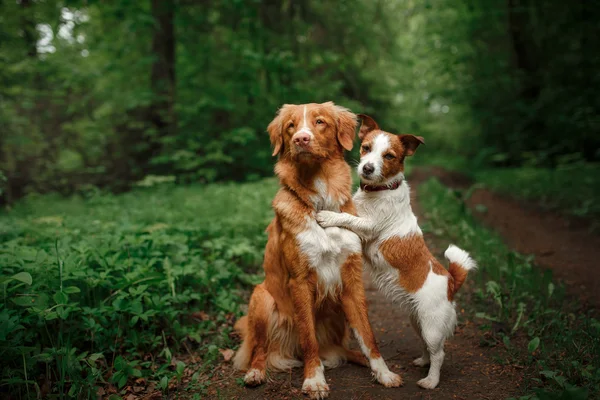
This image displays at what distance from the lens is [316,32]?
435 inches

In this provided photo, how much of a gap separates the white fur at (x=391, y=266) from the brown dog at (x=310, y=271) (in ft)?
0.43

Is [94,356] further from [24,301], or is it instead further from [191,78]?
[191,78]

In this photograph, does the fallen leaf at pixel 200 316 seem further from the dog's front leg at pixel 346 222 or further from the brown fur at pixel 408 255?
the brown fur at pixel 408 255

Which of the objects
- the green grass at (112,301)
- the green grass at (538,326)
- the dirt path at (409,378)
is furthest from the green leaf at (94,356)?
the green grass at (538,326)

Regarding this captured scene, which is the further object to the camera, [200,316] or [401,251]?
[200,316]

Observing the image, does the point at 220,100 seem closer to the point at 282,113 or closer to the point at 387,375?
the point at 282,113

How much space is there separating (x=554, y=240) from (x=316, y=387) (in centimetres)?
547

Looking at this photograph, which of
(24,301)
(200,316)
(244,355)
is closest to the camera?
(24,301)

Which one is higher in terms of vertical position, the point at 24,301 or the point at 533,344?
the point at 24,301

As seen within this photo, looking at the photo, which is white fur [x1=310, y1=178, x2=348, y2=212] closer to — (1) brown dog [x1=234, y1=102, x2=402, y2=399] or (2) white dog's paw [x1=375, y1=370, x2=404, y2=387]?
(1) brown dog [x1=234, y1=102, x2=402, y2=399]

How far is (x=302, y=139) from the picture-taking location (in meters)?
2.72

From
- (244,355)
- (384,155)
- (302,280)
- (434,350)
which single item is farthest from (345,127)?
(244,355)

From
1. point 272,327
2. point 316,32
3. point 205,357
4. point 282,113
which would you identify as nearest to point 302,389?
point 272,327

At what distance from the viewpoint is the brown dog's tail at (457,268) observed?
113 inches
